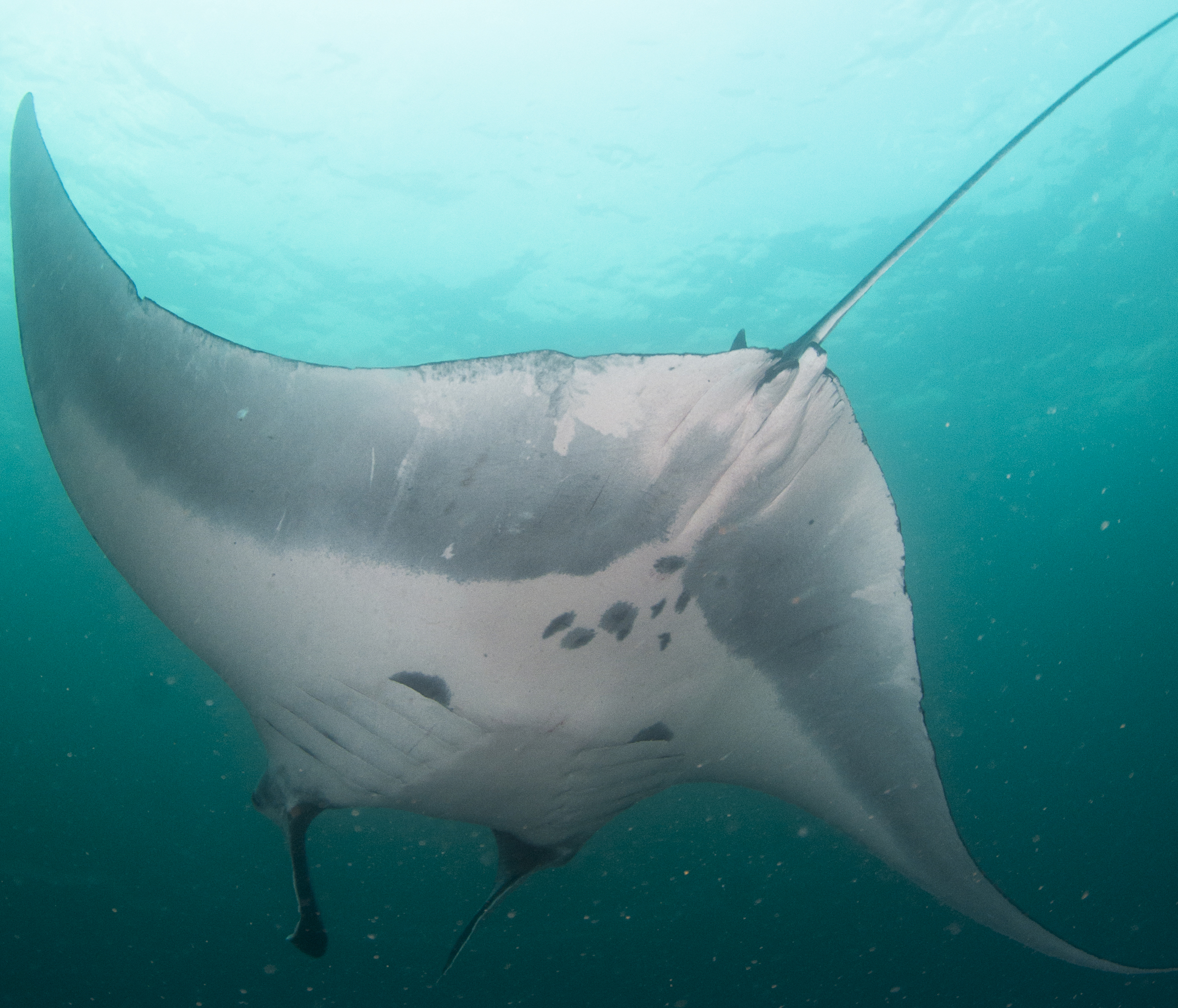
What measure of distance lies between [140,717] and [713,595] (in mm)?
23066

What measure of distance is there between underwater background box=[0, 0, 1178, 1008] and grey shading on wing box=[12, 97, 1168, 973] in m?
6.60

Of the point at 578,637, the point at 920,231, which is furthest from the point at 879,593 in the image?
the point at 920,231

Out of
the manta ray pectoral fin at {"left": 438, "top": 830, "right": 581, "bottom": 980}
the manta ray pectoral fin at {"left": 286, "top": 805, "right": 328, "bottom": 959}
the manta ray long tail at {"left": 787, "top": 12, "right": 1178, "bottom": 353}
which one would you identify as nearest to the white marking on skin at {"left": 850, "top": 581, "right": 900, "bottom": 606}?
the manta ray long tail at {"left": 787, "top": 12, "right": 1178, "bottom": 353}

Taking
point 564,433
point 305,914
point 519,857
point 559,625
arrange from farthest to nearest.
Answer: point 519,857, point 305,914, point 559,625, point 564,433

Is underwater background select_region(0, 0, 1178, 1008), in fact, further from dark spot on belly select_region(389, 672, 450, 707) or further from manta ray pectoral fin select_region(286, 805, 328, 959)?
dark spot on belly select_region(389, 672, 450, 707)

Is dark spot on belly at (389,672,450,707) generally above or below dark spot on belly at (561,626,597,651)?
below

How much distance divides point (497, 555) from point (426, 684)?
1.88 ft

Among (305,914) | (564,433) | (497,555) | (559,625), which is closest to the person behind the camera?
(564,433)

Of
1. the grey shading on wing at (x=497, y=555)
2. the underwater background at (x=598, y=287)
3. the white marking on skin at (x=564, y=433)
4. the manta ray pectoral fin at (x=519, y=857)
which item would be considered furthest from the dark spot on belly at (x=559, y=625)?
the underwater background at (x=598, y=287)

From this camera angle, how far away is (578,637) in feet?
6.62

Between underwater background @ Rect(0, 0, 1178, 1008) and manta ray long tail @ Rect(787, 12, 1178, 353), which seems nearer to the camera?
manta ray long tail @ Rect(787, 12, 1178, 353)

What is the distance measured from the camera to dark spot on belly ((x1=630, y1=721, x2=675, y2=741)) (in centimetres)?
238

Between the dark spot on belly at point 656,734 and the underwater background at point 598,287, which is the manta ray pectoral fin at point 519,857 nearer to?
the dark spot on belly at point 656,734

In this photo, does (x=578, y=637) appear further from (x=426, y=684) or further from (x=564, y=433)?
(x=564, y=433)
